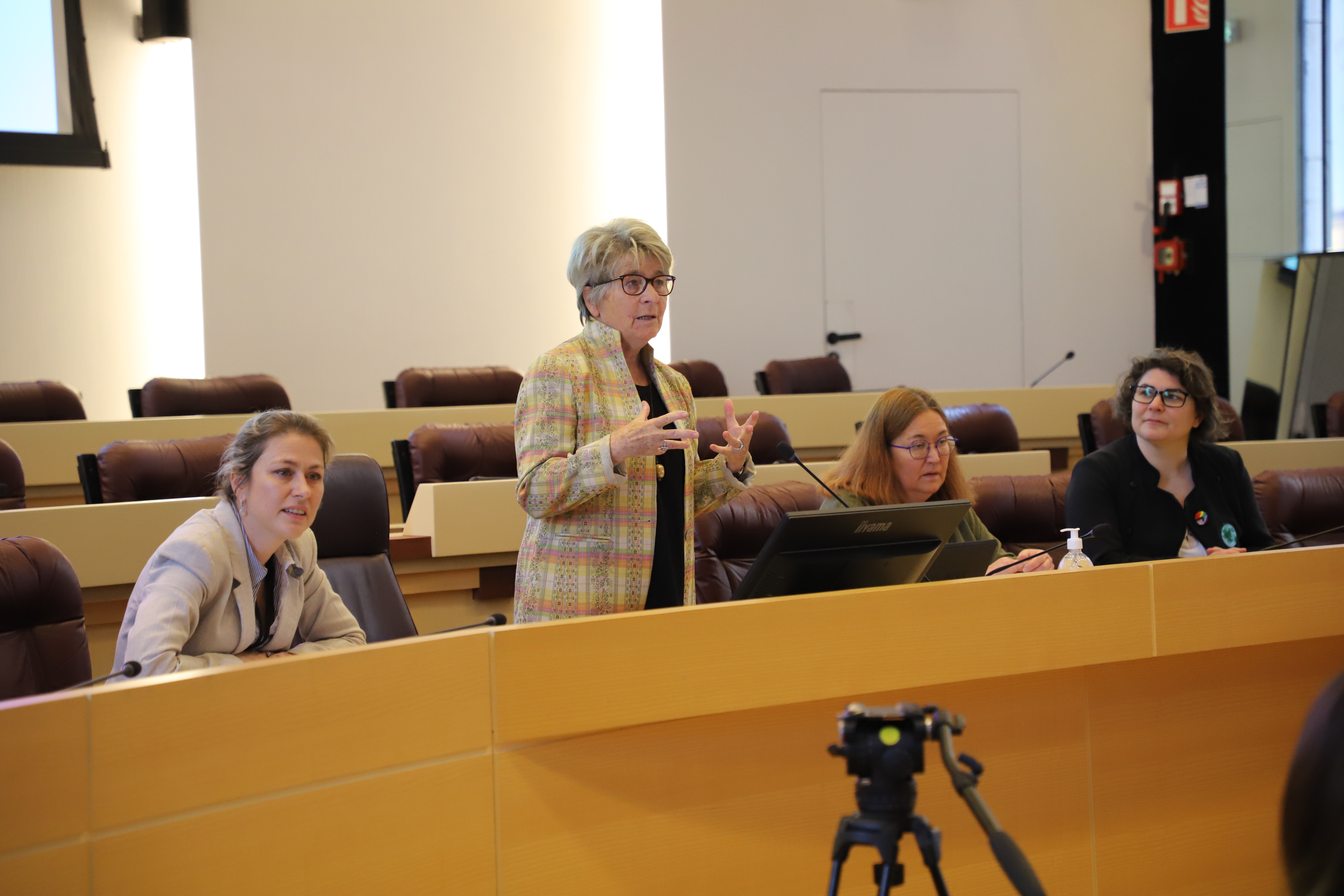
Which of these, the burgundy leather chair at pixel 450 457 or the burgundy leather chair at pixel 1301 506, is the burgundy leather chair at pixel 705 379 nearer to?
the burgundy leather chair at pixel 450 457

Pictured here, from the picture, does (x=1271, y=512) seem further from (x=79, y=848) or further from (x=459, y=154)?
(x=459, y=154)

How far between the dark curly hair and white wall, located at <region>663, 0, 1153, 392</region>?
3.53m

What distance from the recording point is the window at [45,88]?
5.46 m

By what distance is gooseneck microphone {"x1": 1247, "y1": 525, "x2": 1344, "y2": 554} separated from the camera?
7.13ft

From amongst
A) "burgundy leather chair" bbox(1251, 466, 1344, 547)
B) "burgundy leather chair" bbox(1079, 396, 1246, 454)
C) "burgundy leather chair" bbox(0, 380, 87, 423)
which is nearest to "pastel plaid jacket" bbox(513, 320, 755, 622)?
"burgundy leather chair" bbox(1251, 466, 1344, 547)

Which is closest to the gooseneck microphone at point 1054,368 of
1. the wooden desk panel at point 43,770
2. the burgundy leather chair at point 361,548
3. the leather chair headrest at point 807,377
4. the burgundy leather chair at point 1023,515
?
the leather chair headrest at point 807,377

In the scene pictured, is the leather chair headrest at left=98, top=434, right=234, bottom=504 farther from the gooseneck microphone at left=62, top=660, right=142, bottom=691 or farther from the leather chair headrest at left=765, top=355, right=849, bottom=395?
the leather chair headrest at left=765, top=355, right=849, bottom=395

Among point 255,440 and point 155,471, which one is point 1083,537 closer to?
point 255,440

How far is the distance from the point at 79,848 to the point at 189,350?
5.45 metres

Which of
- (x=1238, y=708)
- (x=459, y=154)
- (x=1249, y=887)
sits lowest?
(x=1249, y=887)

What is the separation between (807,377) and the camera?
522 cm

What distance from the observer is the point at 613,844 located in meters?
1.41

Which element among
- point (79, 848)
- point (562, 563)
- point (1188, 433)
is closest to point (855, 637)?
point (562, 563)

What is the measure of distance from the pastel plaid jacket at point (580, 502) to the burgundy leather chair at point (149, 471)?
1.28m
